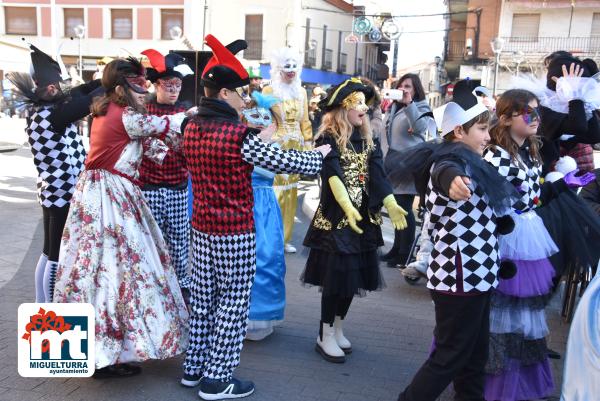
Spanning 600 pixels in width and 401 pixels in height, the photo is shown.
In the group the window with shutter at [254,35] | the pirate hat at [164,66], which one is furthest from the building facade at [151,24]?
the pirate hat at [164,66]

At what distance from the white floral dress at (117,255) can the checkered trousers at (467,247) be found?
175 cm

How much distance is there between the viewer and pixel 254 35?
115ft

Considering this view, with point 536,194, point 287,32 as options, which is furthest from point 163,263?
point 287,32

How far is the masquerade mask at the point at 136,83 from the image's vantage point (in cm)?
361

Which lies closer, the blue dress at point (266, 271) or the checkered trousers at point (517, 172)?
the checkered trousers at point (517, 172)

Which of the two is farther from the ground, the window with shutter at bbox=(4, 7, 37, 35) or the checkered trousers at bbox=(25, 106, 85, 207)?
the window with shutter at bbox=(4, 7, 37, 35)

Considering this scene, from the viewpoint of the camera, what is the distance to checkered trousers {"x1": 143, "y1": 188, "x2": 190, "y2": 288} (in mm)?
4934

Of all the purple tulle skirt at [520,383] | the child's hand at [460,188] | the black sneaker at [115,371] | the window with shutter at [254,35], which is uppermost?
the window with shutter at [254,35]

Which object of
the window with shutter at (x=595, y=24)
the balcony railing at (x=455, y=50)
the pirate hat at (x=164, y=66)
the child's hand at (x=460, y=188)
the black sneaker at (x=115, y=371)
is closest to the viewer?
the child's hand at (x=460, y=188)

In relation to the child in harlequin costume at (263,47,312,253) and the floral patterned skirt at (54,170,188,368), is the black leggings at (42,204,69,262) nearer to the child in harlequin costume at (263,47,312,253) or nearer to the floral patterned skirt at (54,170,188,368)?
the floral patterned skirt at (54,170,188,368)

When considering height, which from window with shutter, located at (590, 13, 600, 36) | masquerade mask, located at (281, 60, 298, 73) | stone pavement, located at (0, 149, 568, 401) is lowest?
stone pavement, located at (0, 149, 568, 401)

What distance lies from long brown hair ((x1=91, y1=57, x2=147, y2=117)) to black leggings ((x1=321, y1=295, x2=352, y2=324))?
1802 millimetres

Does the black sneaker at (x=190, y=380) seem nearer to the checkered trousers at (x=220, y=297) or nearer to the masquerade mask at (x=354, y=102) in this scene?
the checkered trousers at (x=220, y=297)

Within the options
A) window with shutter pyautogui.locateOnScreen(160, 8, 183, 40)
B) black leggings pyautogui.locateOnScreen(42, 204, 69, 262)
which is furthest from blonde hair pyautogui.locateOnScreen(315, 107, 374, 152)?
window with shutter pyautogui.locateOnScreen(160, 8, 183, 40)
